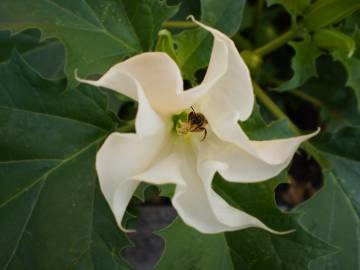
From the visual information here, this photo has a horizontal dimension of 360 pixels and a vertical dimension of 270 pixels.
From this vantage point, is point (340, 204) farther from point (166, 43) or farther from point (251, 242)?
point (166, 43)

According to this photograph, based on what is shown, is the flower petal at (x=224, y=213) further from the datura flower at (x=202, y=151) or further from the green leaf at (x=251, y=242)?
the green leaf at (x=251, y=242)

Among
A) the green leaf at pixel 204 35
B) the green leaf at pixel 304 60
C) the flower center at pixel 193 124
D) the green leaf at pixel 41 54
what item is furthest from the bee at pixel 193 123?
the green leaf at pixel 41 54

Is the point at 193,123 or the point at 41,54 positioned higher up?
the point at 193,123

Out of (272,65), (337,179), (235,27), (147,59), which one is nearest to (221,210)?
(147,59)

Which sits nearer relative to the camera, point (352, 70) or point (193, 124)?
point (193, 124)

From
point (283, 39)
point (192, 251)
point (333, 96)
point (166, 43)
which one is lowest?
point (333, 96)

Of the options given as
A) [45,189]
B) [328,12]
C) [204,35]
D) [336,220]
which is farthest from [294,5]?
[45,189]

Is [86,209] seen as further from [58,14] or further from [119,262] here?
[58,14]
